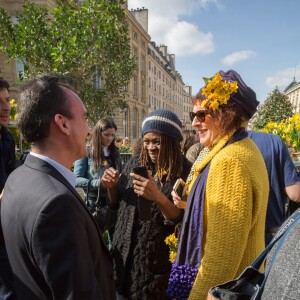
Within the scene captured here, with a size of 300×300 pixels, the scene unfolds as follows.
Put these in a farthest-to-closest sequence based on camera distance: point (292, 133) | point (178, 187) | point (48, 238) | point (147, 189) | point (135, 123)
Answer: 1. point (135, 123)
2. point (292, 133)
3. point (178, 187)
4. point (147, 189)
5. point (48, 238)

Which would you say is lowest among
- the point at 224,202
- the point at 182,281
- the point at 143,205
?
the point at 182,281

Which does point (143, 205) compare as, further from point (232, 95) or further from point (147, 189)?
point (232, 95)

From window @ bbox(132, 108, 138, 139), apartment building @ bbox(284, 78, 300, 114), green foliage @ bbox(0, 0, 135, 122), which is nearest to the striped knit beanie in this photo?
green foliage @ bbox(0, 0, 135, 122)

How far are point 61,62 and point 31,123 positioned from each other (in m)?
11.2

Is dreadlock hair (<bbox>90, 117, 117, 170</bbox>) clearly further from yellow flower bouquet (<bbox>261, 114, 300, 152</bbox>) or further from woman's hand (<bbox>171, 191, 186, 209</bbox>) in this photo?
yellow flower bouquet (<bbox>261, 114, 300, 152</bbox>)

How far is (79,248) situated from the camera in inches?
39.4

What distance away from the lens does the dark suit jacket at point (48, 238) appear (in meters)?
0.97

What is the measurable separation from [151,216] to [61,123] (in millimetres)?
1093

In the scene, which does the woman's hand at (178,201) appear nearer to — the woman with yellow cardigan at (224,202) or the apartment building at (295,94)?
the woman with yellow cardigan at (224,202)

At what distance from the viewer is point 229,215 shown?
3.89ft

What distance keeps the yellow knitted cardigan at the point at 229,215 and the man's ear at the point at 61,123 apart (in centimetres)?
72

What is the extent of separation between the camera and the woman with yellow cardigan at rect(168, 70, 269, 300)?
3.89 feet

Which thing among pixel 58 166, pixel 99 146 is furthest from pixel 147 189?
pixel 99 146

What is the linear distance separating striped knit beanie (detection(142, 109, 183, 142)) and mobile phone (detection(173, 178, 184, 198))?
447 millimetres
